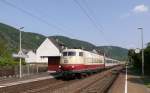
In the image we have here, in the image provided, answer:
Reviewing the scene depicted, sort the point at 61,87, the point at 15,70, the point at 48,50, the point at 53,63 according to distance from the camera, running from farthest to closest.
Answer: the point at 48,50 < the point at 53,63 < the point at 15,70 < the point at 61,87

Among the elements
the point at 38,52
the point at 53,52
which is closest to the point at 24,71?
the point at 53,52

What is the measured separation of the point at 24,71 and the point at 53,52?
138 feet

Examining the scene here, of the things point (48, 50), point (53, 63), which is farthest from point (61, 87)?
point (48, 50)

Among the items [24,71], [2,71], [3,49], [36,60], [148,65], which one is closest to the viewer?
[2,71]

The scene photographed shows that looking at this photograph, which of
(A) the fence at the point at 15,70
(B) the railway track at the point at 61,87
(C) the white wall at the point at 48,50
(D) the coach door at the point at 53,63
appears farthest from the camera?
(C) the white wall at the point at 48,50

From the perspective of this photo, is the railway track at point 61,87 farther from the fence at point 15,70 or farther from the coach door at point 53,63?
the coach door at point 53,63

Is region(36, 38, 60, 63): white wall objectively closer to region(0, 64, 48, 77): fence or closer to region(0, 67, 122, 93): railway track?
region(0, 64, 48, 77): fence

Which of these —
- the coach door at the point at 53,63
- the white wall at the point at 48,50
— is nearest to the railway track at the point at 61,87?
the coach door at the point at 53,63

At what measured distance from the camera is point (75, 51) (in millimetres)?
39844

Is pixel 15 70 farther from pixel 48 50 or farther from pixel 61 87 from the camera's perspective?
pixel 48 50

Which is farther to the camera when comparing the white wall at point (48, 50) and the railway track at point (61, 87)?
the white wall at point (48, 50)

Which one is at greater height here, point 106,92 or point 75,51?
point 75,51

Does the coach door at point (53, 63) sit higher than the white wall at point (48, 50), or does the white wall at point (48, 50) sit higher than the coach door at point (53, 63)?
the white wall at point (48, 50)

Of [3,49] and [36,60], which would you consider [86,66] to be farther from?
[36,60]
